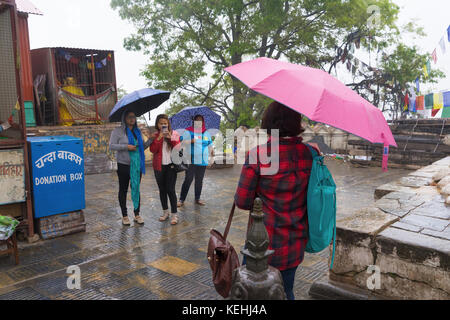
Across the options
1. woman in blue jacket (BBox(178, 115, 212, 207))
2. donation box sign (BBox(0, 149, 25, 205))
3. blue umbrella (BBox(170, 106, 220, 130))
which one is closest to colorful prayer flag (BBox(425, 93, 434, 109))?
blue umbrella (BBox(170, 106, 220, 130))

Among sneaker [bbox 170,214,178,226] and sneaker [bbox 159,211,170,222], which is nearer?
sneaker [bbox 170,214,178,226]

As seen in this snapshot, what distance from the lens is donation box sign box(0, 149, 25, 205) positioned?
4531 mm

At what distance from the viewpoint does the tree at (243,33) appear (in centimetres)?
1424

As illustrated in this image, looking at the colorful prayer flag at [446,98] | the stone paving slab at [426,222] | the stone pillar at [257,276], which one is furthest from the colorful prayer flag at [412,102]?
the stone pillar at [257,276]

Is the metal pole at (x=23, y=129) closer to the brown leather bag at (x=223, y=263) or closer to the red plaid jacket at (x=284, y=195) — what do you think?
the brown leather bag at (x=223, y=263)

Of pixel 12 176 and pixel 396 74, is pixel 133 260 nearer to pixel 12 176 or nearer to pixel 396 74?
pixel 12 176

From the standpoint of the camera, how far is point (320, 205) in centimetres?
228

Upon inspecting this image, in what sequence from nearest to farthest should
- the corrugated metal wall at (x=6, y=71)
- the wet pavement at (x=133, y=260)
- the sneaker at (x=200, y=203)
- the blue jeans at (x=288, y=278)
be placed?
the blue jeans at (x=288, y=278) → the wet pavement at (x=133, y=260) → the corrugated metal wall at (x=6, y=71) → the sneaker at (x=200, y=203)

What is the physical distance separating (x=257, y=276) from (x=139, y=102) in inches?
175

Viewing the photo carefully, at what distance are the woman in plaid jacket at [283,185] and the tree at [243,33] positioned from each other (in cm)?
1240

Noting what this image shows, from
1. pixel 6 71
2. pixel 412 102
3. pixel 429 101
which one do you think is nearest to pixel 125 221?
pixel 6 71

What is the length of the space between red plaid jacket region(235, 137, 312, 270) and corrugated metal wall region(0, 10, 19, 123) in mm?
4372

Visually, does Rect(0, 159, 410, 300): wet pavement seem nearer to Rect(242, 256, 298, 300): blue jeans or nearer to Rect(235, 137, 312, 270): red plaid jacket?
Rect(242, 256, 298, 300): blue jeans

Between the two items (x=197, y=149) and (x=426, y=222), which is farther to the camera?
(x=197, y=149)
